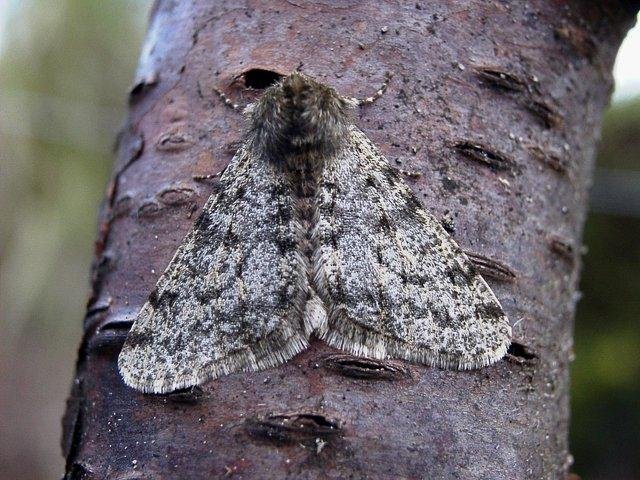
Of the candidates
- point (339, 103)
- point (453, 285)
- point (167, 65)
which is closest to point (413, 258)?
point (453, 285)

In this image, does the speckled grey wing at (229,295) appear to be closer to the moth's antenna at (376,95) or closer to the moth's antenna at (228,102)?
the moth's antenna at (228,102)

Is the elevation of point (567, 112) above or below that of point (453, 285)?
above

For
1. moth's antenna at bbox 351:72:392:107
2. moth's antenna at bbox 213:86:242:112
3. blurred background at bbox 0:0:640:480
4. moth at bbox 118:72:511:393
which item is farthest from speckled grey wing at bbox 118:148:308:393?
blurred background at bbox 0:0:640:480

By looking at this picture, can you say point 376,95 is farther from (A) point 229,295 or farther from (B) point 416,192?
(A) point 229,295

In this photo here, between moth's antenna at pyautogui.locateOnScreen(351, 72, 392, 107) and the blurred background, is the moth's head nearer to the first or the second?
moth's antenna at pyautogui.locateOnScreen(351, 72, 392, 107)

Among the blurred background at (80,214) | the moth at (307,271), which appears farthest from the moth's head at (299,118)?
the blurred background at (80,214)

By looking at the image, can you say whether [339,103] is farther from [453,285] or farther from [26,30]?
[26,30]

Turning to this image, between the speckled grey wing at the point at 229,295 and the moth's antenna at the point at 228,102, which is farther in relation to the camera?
the moth's antenna at the point at 228,102
